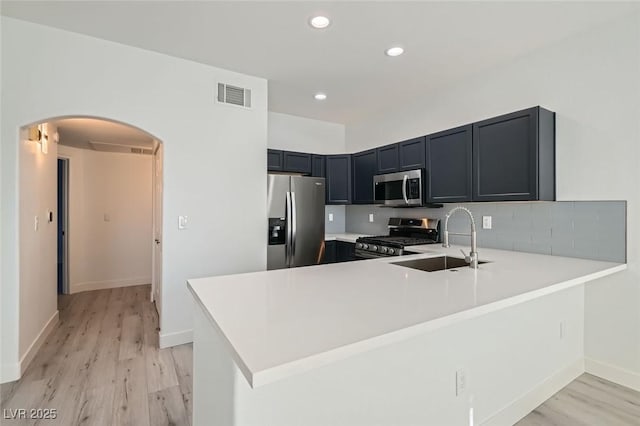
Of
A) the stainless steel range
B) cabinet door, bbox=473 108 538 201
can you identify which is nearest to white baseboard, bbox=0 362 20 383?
the stainless steel range

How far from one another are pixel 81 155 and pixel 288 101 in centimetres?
356

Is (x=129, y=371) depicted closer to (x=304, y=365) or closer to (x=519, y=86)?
(x=304, y=365)

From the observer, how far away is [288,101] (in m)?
4.18

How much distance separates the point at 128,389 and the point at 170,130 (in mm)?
2175

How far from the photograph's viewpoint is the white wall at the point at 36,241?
2504mm

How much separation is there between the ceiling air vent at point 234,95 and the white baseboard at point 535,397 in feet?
10.9

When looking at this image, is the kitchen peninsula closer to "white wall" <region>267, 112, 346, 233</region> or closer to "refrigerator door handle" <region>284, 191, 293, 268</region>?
"refrigerator door handle" <region>284, 191, 293, 268</region>

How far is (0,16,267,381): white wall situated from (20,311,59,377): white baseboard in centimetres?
15

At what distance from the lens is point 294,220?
3.74 metres

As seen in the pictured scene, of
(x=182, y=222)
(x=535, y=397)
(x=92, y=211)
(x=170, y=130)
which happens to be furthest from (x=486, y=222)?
(x=92, y=211)

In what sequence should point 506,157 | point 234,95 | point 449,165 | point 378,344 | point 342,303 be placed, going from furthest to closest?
point 234,95 < point 449,165 < point 506,157 < point 342,303 < point 378,344

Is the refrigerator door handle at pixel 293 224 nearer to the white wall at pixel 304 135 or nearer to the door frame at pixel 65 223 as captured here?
the white wall at pixel 304 135

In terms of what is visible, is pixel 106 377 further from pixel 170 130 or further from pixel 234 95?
pixel 234 95

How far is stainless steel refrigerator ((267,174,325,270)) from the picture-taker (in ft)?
11.9
